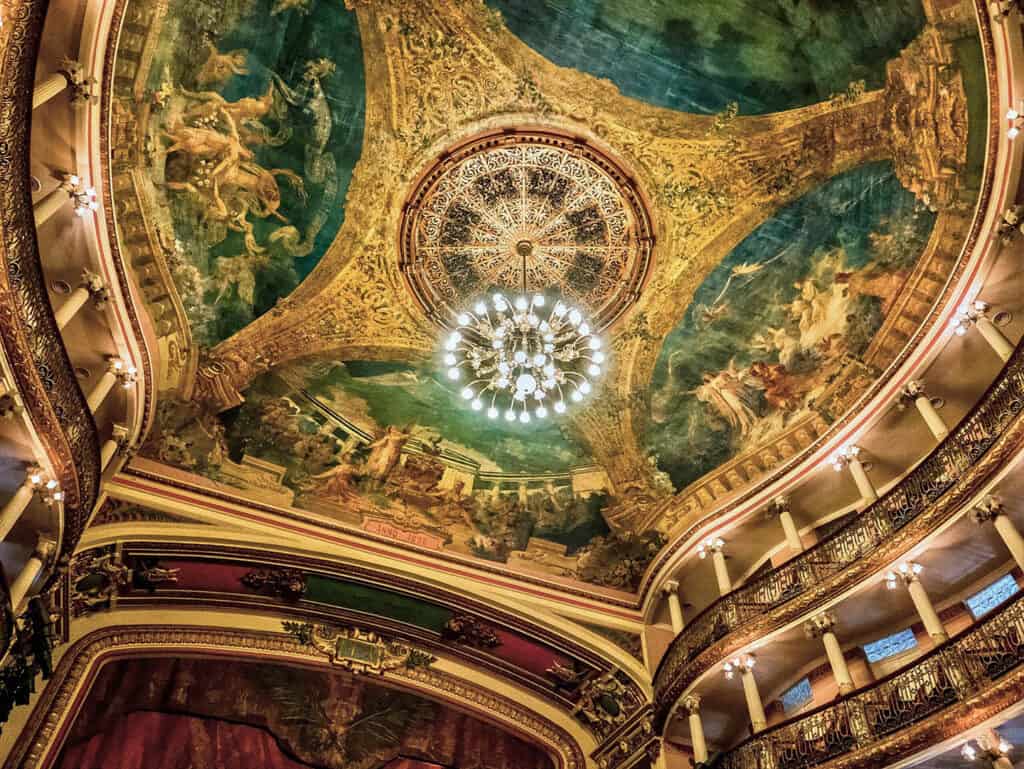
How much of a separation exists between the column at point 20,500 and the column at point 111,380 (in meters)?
1.55

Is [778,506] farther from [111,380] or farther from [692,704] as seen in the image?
[111,380]

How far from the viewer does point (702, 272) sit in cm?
1520

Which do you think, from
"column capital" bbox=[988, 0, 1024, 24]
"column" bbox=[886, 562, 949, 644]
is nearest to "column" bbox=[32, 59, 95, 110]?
"column capital" bbox=[988, 0, 1024, 24]

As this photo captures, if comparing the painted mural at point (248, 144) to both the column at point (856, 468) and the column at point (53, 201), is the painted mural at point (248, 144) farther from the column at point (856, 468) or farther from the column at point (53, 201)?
the column at point (856, 468)

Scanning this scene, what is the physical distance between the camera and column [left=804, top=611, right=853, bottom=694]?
10570 mm

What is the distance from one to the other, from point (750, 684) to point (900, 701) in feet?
8.79

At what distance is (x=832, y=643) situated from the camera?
36.3 ft

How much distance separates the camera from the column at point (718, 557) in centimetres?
1340

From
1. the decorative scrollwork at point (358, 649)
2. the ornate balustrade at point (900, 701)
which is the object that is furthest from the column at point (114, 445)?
the ornate balustrade at point (900, 701)

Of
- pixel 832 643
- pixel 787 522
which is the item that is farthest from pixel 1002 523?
pixel 787 522

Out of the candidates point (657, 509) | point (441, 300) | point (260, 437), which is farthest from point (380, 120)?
point (657, 509)

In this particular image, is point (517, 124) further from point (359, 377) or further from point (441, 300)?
point (359, 377)

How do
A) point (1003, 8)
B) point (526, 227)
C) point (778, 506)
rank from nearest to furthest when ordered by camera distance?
point (1003, 8) < point (778, 506) < point (526, 227)

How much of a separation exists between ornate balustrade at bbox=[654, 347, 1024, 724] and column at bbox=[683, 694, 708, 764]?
232 millimetres
